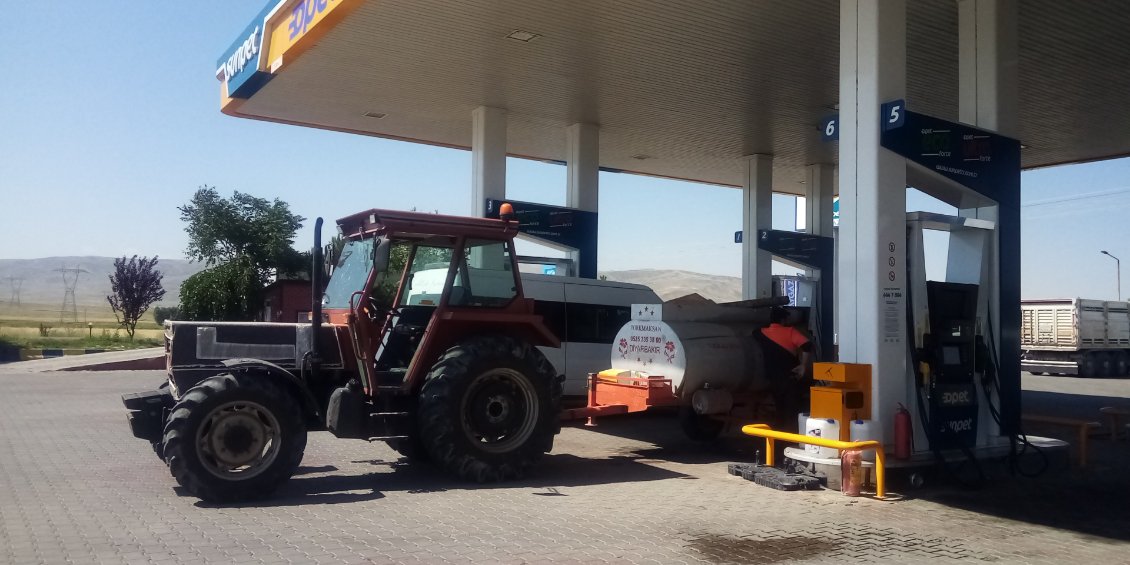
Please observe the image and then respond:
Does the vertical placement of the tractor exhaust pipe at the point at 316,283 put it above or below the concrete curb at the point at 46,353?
above

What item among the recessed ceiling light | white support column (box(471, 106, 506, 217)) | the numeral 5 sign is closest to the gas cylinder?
the numeral 5 sign

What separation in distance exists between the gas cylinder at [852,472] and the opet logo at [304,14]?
8.13m

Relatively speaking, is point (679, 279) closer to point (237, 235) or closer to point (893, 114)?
point (237, 235)

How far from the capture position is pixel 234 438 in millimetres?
7277

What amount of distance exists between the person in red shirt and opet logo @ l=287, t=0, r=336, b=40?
6.93 m

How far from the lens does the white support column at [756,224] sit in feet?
64.1

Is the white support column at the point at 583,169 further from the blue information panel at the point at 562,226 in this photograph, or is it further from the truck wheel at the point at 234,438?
the truck wheel at the point at 234,438

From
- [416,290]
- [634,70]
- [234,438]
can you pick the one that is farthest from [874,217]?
[634,70]

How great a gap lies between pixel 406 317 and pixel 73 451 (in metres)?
4.52

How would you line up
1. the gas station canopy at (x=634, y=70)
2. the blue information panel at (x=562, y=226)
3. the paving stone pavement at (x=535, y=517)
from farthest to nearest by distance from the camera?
the blue information panel at (x=562, y=226)
the gas station canopy at (x=634, y=70)
the paving stone pavement at (x=535, y=517)

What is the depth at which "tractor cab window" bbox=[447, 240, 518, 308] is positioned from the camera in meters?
8.72

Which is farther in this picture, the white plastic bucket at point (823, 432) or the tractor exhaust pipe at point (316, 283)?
the white plastic bucket at point (823, 432)

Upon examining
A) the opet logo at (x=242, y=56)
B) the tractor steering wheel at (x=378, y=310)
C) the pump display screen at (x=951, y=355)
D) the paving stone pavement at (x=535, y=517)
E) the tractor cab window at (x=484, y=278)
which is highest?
the opet logo at (x=242, y=56)

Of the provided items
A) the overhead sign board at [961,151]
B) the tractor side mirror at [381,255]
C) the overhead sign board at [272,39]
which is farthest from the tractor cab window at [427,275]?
the overhead sign board at [961,151]
